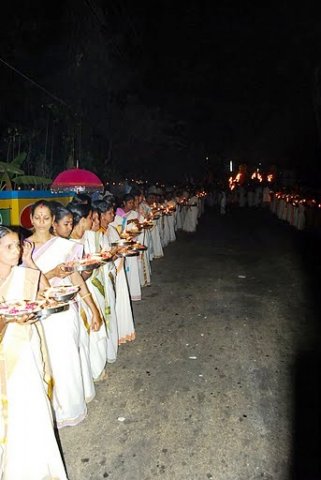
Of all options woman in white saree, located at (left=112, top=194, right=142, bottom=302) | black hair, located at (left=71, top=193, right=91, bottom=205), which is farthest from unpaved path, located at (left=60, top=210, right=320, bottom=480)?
black hair, located at (left=71, top=193, right=91, bottom=205)

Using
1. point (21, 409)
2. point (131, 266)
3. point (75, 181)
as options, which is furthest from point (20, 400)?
point (75, 181)

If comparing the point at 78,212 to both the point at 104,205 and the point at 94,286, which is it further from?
the point at 104,205

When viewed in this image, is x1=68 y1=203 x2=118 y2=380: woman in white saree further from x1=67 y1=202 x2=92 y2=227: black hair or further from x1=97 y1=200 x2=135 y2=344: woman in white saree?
x1=97 y1=200 x2=135 y2=344: woman in white saree

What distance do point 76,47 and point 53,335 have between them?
997 centimetres

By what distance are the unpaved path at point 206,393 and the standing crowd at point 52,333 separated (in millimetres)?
364

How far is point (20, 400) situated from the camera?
2514mm

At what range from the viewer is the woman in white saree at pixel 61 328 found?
3.28 meters

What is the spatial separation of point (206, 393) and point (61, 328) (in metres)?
1.88

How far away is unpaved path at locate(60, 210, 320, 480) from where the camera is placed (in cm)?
317

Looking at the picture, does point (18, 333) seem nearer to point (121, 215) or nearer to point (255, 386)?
point (255, 386)

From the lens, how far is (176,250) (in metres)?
13.5

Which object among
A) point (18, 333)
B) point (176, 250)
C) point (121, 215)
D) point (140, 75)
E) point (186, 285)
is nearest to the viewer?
point (18, 333)

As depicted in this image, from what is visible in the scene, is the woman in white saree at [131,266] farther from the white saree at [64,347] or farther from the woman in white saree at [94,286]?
the white saree at [64,347]

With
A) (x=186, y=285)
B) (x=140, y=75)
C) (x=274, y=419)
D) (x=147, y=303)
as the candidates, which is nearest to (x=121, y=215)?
(x=147, y=303)
